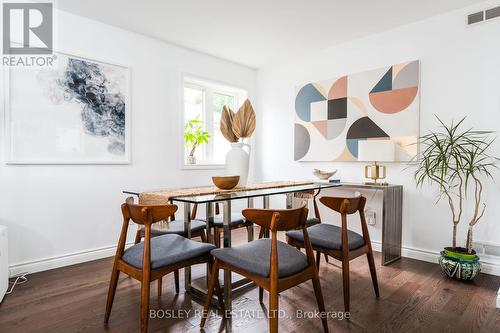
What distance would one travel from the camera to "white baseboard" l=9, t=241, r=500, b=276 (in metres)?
2.70

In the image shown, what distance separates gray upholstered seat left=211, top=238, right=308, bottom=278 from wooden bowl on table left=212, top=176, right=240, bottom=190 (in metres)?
0.58

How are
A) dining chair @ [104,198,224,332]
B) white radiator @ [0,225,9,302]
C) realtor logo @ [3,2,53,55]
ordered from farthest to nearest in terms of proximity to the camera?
realtor logo @ [3,2,53,55] < white radiator @ [0,225,9,302] < dining chair @ [104,198,224,332]

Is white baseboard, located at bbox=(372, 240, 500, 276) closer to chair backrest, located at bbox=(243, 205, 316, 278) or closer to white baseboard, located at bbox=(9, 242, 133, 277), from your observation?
chair backrest, located at bbox=(243, 205, 316, 278)

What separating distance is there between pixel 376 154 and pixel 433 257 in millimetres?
1175

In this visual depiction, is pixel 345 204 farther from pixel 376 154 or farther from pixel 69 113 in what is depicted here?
pixel 69 113

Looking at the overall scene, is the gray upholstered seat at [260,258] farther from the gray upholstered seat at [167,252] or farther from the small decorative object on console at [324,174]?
the small decorative object on console at [324,174]

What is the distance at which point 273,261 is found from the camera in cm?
→ 155

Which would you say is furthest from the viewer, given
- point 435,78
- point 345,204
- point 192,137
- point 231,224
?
point 192,137

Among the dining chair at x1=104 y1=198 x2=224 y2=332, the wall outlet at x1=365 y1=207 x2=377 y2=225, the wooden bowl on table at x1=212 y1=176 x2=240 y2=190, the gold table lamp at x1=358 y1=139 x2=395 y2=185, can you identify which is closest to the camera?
the dining chair at x1=104 y1=198 x2=224 y2=332

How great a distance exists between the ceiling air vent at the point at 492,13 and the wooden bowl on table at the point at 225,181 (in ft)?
8.84

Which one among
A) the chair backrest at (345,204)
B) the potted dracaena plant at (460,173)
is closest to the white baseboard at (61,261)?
the chair backrest at (345,204)

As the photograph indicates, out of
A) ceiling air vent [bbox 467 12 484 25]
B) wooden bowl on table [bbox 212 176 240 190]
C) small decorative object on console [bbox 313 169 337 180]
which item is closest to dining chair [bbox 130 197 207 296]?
wooden bowl on table [bbox 212 176 240 190]

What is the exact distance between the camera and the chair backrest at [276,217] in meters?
1.53

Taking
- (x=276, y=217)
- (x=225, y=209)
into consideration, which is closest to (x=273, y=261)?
(x=276, y=217)
